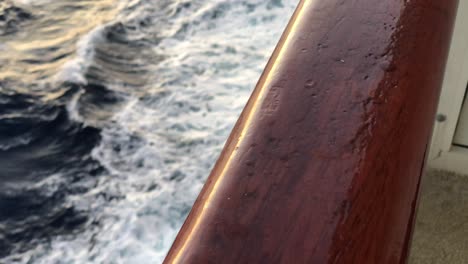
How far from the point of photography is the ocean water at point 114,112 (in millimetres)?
1096

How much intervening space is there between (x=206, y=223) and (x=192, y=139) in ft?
3.03

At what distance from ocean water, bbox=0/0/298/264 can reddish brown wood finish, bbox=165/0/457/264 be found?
1.85ft

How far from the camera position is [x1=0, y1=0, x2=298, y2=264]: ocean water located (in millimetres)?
1096

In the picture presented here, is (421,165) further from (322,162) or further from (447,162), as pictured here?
(447,162)

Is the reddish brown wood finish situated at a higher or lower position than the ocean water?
higher

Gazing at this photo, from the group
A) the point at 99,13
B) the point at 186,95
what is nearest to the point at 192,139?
the point at 186,95

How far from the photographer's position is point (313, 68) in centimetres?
57

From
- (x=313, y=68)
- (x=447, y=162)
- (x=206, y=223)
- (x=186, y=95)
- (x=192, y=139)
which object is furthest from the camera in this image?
(x=447, y=162)

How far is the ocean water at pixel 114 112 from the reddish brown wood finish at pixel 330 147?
0.56 metres

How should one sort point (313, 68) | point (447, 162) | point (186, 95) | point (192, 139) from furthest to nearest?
1. point (447, 162)
2. point (186, 95)
3. point (192, 139)
4. point (313, 68)

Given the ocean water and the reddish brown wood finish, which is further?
the ocean water

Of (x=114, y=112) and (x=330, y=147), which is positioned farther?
(x=114, y=112)

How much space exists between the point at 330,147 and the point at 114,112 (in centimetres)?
105

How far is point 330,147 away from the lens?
48cm
